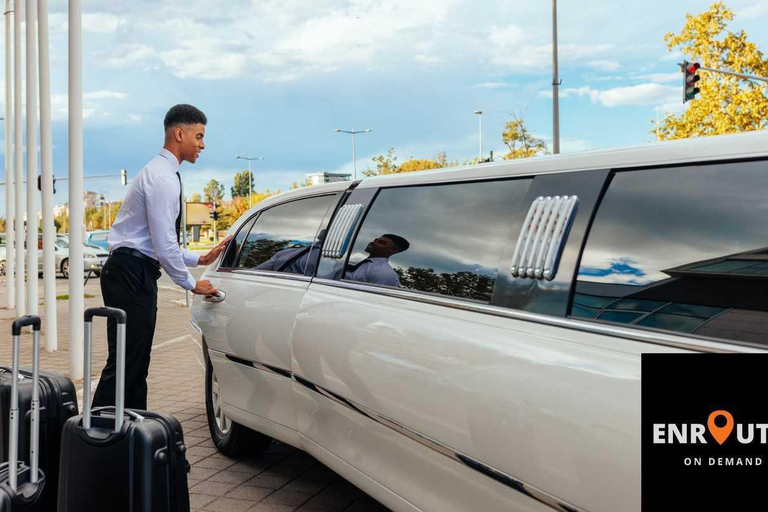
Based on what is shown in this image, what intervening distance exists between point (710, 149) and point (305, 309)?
211 centimetres

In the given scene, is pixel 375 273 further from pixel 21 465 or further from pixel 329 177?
pixel 329 177

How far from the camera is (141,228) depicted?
4.56 meters

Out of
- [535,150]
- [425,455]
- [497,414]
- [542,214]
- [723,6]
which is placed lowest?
[425,455]

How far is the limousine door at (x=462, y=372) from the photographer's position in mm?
2027

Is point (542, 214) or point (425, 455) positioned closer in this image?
point (542, 214)

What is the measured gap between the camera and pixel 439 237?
2.98 meters

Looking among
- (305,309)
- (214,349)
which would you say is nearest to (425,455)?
(305,309)

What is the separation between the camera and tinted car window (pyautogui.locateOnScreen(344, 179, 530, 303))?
8.74 ft

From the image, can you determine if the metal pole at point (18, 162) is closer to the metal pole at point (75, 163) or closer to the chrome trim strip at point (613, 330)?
the metal pole at point (75, 163)

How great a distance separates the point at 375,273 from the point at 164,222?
1602 millimetres

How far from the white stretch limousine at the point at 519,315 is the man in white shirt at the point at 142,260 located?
3.21 ft

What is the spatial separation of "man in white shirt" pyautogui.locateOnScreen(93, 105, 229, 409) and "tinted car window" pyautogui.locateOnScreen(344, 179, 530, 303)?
1.35 m

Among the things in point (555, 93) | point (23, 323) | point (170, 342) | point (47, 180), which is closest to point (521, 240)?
point (23, 323)

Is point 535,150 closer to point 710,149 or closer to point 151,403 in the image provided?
point 151,403
